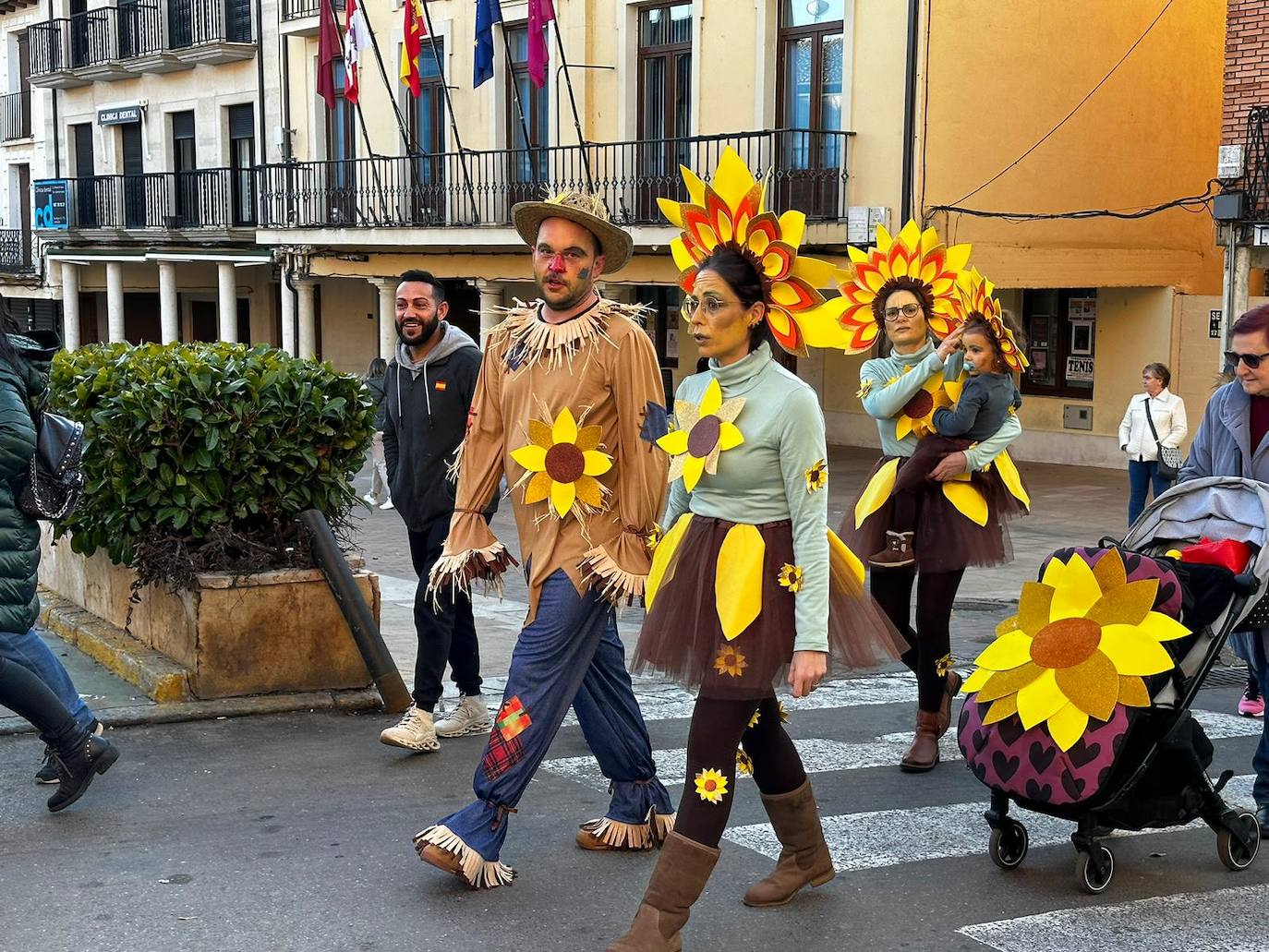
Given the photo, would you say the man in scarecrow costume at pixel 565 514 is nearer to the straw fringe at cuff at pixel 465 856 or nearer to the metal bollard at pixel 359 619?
the straw fringe at cuff at pixel 465 856

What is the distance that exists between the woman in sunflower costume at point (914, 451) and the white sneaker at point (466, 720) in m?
1.73

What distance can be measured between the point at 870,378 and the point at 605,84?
1678cm

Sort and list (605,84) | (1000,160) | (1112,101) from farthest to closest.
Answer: (605,84) → (1112,101) → (1000,160)

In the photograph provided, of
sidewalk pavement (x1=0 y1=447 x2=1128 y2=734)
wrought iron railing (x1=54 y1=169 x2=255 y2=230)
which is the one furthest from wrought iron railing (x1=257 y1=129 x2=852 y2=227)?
sidewalk pavement (x1=0 y1=447 x2=1128 y2=734)

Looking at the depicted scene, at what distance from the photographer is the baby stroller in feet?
15.4

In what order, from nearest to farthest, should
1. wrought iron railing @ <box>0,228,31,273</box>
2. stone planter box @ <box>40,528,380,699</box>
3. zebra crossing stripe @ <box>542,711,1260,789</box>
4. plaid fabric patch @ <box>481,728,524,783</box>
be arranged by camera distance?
1. plaid fabric patch @ <box>481,728,524,783</box>
2. zebra crossing stripe @ <box>542,711,1260,789</box>
3. stone planter box @ <box>40,528,380,699</box>
4. wrought iron railing @ <box>0,228,31,273</box>

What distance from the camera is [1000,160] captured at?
19.7 m

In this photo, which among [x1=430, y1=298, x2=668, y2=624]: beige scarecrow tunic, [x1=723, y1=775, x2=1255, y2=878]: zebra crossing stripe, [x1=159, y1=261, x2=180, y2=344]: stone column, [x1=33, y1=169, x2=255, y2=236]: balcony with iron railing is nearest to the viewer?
[x1=430, y1=298, x2=668, y2=624]: beige scarecrow tunic

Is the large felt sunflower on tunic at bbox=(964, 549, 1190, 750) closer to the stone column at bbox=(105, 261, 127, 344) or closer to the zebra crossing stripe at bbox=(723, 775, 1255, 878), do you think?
the zebra crossing stripe at bbox=(723, 775, 1255, 878)

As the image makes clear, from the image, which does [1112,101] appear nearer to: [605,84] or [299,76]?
[605,84]

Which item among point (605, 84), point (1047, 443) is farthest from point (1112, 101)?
point (605, 84)

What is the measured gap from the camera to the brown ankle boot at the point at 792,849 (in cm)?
462

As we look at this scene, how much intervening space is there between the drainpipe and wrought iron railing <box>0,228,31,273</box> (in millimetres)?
26540

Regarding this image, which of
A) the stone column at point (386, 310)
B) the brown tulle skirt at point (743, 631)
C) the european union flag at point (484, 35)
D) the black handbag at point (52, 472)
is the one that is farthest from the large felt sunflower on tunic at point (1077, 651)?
the stone column at point (386, 310)
